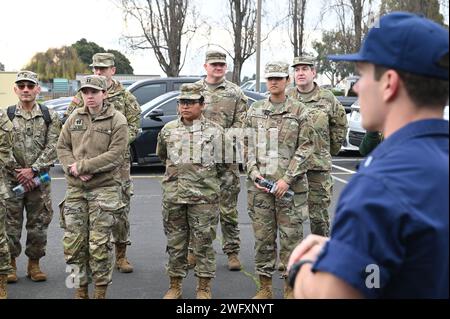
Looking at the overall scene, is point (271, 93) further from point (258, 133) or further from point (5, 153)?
point (5, 153)

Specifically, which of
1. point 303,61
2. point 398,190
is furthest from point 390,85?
point 303,61

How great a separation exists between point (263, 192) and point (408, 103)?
341 cm

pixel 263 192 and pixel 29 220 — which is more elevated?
pixel 263 192

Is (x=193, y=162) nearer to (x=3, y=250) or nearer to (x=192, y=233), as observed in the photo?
(x=192, y=233)

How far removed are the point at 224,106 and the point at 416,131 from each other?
4.69 meters

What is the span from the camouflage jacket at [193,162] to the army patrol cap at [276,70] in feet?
2.16

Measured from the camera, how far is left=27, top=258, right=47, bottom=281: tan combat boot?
5.32m

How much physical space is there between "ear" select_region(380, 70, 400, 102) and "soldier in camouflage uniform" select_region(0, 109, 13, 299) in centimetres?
408

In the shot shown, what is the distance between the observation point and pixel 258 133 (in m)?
4.99

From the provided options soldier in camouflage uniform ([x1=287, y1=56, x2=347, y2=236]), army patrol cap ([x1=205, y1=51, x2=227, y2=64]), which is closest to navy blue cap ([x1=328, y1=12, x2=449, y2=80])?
soldier in camouflage uniform ([x1=287, y1=56, x2=347, y2=236])

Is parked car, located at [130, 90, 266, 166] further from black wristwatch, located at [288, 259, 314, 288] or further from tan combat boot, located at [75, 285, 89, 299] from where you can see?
black wristwatch, located at [288, 259, 314, 288]

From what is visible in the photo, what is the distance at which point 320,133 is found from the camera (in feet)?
18.5
